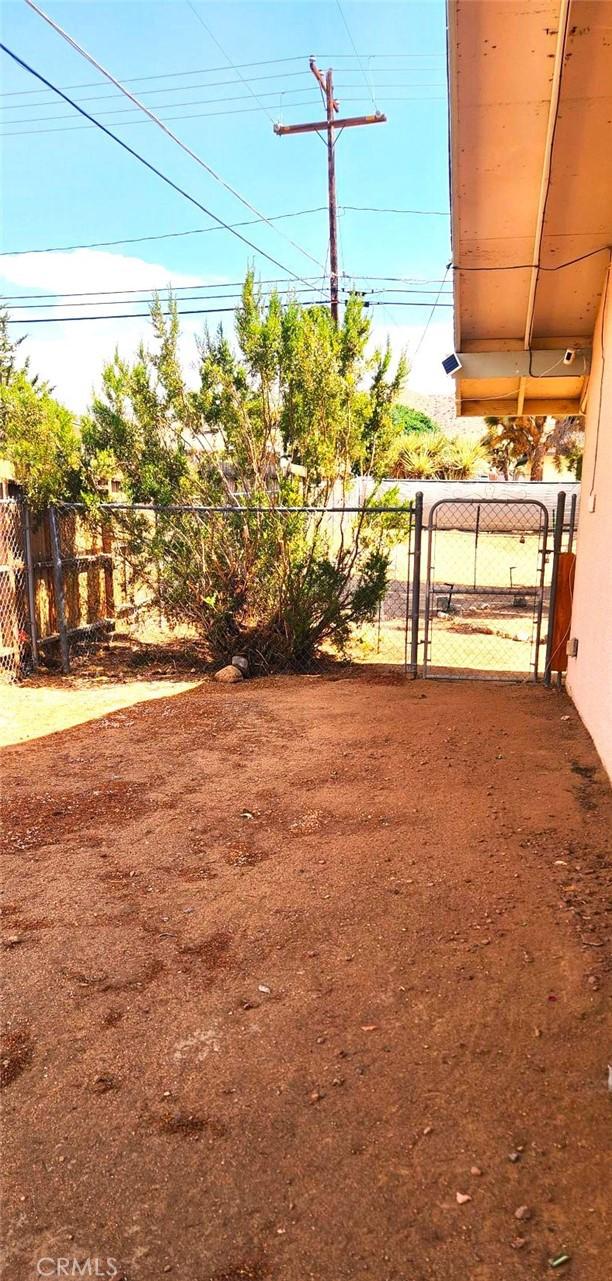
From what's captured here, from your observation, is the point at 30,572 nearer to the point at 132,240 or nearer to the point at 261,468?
the point at 261,468

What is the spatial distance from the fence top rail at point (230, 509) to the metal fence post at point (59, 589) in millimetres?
318

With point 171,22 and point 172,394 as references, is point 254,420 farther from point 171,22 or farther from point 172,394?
point 171,22

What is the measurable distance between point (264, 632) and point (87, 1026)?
6.84 meters

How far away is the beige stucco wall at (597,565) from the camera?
5598 mm

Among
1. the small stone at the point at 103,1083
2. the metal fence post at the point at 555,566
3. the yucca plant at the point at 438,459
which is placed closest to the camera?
the small stone at the point at 103,1083

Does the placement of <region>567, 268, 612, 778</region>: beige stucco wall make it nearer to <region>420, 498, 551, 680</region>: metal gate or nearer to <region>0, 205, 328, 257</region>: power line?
<region>420, 498, 551, 680</region>: metal gate

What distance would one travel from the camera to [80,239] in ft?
65.0

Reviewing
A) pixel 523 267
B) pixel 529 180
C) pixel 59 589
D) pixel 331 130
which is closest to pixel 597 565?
pixel 523 267

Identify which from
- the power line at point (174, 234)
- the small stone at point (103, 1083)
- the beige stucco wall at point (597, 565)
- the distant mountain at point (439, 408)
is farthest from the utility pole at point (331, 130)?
the distant mountain at point (439, 408)

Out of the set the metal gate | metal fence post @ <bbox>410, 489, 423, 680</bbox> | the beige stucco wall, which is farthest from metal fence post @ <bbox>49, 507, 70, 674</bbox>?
the beige stucco wall

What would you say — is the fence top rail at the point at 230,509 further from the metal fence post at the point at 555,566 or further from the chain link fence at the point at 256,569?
the metal fence post at the point at 555,566

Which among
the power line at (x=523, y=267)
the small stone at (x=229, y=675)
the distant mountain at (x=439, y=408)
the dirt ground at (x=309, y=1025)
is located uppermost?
the distant mountain at (x=439, y=408)

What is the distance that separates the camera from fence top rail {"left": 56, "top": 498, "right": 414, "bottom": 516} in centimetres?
864

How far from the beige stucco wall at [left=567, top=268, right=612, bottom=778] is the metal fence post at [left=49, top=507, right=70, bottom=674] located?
5.80 metres
